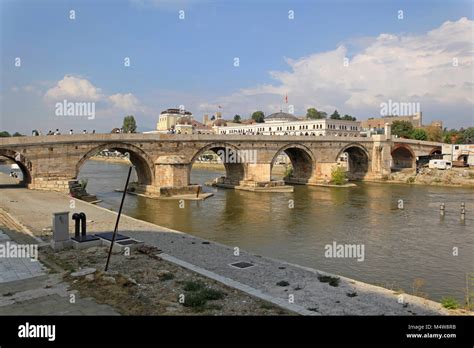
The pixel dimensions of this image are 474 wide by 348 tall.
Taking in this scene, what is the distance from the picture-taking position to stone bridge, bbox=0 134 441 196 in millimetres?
26625

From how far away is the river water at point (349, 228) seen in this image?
1295cm

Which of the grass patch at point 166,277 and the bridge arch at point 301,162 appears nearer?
the grass patch at point 166,277

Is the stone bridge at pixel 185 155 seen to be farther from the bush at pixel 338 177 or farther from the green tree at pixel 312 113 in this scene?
the green tree at pixel 312 113

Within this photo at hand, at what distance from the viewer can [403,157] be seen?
195 ft

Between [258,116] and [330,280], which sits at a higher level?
[258,116]

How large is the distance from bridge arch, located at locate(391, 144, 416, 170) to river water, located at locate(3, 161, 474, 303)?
19.2 m

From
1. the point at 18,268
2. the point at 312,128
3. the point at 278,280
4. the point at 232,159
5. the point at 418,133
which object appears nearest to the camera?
the point at 18,268

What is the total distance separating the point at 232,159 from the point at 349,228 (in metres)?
19.7

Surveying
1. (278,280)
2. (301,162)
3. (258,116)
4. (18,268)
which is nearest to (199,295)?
(278,280)

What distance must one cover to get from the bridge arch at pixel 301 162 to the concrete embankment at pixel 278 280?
28938 millimetres

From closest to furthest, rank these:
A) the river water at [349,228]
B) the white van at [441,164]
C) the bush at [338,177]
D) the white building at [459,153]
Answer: the river water at [349,228] < the bush at [338,177] < the white van at [441,164] < the white building at [459,153]

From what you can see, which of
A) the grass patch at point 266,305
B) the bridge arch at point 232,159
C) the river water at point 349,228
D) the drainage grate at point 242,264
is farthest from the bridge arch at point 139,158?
the grass patch at point 266,305

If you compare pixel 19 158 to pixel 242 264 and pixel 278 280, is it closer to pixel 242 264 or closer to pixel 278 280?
pixel 242 264
